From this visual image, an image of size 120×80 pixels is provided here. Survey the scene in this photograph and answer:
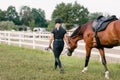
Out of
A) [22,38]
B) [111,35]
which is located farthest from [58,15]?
[111,35]

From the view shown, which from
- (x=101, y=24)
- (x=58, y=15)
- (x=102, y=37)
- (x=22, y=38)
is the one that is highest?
(x=58, y=15)

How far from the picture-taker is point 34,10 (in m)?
138

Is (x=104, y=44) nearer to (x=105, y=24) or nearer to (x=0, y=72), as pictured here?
(x=105, y=24)

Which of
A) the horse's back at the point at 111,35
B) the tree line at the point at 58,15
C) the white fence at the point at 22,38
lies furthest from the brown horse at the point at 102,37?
the tree line at the point at 58,15

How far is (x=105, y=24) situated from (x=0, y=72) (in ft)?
11.8

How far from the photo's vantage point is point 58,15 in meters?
101

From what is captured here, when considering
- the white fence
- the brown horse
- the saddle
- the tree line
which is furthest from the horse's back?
the tree line

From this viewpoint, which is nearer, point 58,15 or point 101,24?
point 101,24

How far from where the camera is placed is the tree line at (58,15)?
330 feet

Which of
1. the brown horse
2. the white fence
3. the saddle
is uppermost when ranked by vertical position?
the saddle

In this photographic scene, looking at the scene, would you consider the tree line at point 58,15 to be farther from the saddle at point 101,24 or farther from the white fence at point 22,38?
the saddle at point 101,24

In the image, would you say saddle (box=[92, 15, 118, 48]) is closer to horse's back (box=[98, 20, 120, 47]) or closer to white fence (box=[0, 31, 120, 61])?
horse's back (box=[98, 20, 120, 47])

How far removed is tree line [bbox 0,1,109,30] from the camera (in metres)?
101

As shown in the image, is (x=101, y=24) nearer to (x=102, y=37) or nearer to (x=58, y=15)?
(x=102, y=37)
